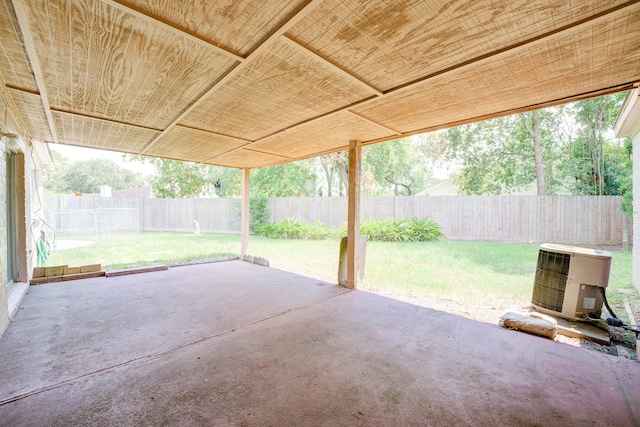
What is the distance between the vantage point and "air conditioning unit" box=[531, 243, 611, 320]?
2762 mm

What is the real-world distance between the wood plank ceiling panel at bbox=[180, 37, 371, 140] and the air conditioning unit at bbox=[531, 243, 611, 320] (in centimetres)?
263

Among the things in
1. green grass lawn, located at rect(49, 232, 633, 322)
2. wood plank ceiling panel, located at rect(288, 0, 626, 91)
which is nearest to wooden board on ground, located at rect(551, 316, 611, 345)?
green grass lawn, located at rect(49, 232, 633, 322)

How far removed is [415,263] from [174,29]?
564 cm

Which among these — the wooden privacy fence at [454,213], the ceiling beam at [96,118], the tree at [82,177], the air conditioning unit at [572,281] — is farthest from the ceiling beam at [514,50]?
the tree at [82,177]

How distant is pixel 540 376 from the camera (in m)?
1.98

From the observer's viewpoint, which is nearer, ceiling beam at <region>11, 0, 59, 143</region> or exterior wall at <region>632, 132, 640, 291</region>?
ceiling beam at <region>11, 0, 59, 143</region>

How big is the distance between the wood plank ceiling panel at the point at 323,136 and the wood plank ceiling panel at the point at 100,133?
1.63 meters

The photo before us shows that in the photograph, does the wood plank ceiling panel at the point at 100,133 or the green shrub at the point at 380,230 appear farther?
the green shrub at the point at 380,230

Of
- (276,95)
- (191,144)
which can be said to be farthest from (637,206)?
(191,144)

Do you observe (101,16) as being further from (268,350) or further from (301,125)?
→ (268,350)

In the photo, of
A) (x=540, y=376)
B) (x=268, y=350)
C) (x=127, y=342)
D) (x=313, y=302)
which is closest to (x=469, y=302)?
(x=540, y=376)

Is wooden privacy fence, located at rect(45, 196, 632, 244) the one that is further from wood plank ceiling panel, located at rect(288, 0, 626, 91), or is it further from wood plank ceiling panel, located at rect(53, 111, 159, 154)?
wood plank ceiling panel, located at rect(288, 0, 626, 91)

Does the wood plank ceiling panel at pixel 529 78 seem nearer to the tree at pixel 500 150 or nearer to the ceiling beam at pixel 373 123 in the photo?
the ceiling beam at pixel 373 123

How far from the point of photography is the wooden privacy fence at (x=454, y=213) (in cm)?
830
